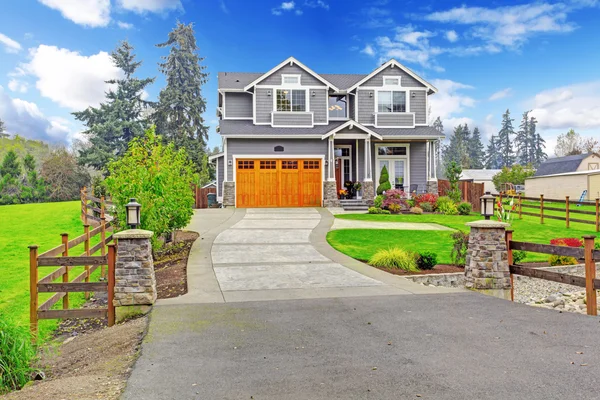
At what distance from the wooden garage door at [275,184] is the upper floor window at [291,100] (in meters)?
3.26

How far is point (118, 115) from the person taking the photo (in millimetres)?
37719

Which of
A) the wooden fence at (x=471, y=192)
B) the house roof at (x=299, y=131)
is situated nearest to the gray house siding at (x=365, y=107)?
the house roof at (x=299, y=131)

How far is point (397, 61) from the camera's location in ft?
82.3

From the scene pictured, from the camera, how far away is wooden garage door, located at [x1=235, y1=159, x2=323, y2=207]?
23359 millimetres

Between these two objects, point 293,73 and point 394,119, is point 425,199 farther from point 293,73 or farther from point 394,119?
point 293,73

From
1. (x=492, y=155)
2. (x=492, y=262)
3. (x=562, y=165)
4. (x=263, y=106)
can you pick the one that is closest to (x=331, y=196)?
(x=263, y=106)

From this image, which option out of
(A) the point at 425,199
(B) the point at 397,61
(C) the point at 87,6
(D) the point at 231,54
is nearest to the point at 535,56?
(B) the point at 397,61

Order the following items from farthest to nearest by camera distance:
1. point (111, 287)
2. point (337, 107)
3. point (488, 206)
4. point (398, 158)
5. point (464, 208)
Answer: point (337, 107)
point (398, 158)
point (464, 208)
point (488, 206)
point (111, 287)

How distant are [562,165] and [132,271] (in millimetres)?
49430

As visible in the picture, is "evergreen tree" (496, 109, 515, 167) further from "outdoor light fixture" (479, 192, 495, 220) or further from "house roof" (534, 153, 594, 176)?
"outdoor light fixture" (479, 192, 495, 220)

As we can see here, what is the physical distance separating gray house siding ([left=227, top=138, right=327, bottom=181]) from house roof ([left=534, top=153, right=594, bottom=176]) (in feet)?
110

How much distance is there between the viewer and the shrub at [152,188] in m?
10.8

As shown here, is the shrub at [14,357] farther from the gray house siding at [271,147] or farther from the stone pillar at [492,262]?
the gray house siding at [271,147]

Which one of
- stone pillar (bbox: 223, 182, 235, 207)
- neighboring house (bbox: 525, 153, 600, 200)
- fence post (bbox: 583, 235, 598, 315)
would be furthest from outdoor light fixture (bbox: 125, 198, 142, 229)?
neighboring house (bbox: 525, 153, 600, 200)
